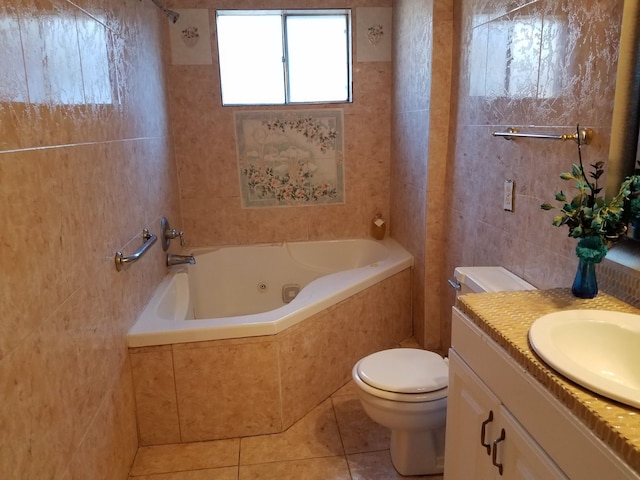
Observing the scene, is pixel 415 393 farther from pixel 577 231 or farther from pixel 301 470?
pixel 577 231

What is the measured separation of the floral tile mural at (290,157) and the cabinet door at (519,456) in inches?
96.8

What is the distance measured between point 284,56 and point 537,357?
9.12ft

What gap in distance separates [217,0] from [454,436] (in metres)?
2.90

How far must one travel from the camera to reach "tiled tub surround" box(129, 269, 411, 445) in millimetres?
2016

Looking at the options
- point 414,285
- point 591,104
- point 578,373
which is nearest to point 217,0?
point 414,285

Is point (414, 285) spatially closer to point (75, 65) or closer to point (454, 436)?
point (454, 436)

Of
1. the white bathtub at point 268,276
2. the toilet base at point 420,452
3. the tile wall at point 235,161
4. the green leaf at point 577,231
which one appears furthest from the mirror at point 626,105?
the tile wall at point 235,161

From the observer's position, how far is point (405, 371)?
1.83 m

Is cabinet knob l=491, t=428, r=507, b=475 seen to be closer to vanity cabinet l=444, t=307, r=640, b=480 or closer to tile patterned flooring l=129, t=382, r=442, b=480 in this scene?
vanity cabinet l=444, t=307, r=640, b=480

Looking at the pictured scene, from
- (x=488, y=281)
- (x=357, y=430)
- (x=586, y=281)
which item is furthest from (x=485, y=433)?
(x=357, y=430)

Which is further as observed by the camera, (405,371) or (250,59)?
(250,59)

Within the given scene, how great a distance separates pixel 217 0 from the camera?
3025mm

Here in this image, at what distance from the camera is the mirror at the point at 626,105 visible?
1.22 m

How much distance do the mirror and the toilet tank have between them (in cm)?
53
